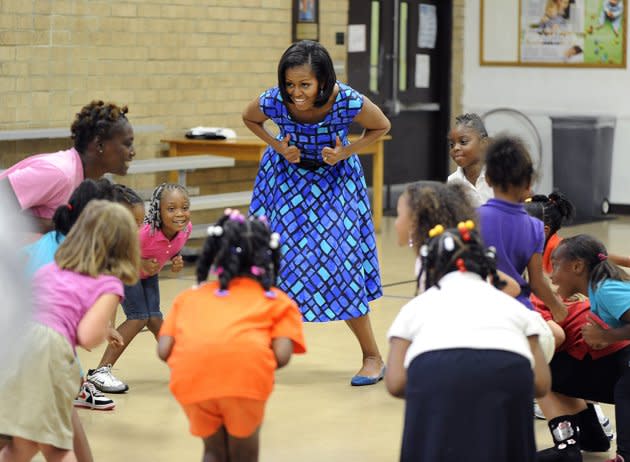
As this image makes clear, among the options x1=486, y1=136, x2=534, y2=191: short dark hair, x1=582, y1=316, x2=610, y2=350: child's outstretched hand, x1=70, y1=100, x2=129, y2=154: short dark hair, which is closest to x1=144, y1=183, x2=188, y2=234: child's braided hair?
x1=70, y1=100, x2=129, y2=154: short dark hair

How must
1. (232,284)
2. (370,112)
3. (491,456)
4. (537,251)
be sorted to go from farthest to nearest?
(370,112) < (537,251) < (232,284) < (491,456)

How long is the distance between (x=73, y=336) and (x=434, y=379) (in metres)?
1.07

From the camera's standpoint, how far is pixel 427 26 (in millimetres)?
12578

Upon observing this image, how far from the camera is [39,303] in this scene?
11.1 ft

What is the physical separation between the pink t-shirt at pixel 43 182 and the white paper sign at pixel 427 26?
28.3 ft

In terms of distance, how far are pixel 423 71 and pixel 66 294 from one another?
376 inches

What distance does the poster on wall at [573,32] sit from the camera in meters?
12.0

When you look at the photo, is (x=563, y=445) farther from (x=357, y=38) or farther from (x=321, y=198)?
(x=357, y=38)

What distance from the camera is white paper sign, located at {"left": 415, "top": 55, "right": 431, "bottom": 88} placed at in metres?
12.5

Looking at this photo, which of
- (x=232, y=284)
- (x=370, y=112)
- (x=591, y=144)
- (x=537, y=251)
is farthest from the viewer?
(x=591, y=144)

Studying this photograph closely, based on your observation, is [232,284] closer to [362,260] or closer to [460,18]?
[362,260]

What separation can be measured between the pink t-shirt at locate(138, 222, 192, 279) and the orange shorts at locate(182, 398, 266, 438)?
2093 millimetres

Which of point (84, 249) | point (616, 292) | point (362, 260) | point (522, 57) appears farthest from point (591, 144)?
point (84, 249)

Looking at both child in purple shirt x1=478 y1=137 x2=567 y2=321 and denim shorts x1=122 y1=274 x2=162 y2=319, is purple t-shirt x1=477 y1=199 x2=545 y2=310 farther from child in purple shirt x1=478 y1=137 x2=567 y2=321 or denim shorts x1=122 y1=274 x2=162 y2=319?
denim shorts x1=122 y1=274 x2=162 y2=319
